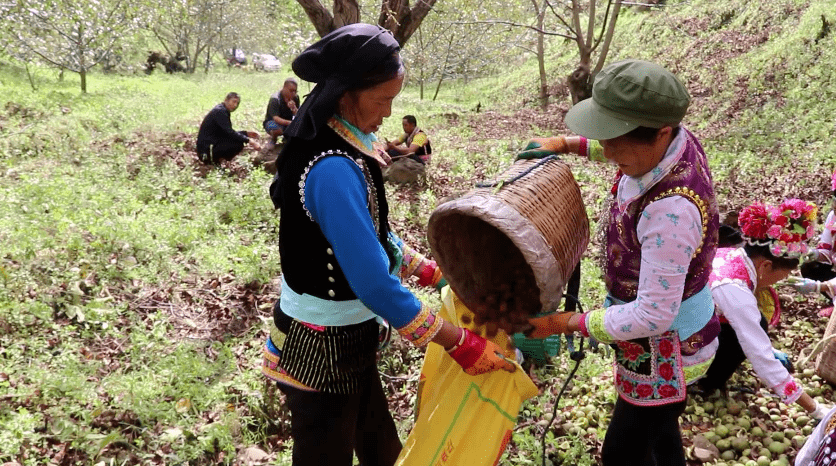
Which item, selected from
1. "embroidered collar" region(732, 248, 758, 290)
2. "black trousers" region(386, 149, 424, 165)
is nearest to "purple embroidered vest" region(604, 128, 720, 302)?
"embroidered collar" region(732, 248, 758, 290)

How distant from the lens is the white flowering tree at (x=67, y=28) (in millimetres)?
12305

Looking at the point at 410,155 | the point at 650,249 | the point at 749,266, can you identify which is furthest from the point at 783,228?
the point at 410,155

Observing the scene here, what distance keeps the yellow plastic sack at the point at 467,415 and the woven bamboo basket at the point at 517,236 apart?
0.15m

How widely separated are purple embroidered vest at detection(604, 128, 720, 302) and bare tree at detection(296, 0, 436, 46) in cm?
330

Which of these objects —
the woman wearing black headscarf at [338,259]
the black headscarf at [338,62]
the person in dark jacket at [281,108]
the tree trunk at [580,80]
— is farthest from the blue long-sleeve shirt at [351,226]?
the tree trunk at [580,80]

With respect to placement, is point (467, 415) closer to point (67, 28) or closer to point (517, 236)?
point (517, 236)

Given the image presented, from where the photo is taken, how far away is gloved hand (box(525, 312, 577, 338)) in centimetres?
179

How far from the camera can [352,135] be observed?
5.42 feet

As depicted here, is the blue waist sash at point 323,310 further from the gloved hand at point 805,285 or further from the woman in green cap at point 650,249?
the gloved hand at point 805,285

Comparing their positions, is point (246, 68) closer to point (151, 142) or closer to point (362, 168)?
point (151, 142)

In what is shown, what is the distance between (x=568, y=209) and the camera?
1949 millimetres

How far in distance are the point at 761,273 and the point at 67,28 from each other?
1514 cm

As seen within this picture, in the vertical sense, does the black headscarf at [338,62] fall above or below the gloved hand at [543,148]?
above

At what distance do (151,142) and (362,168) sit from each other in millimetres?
7867
